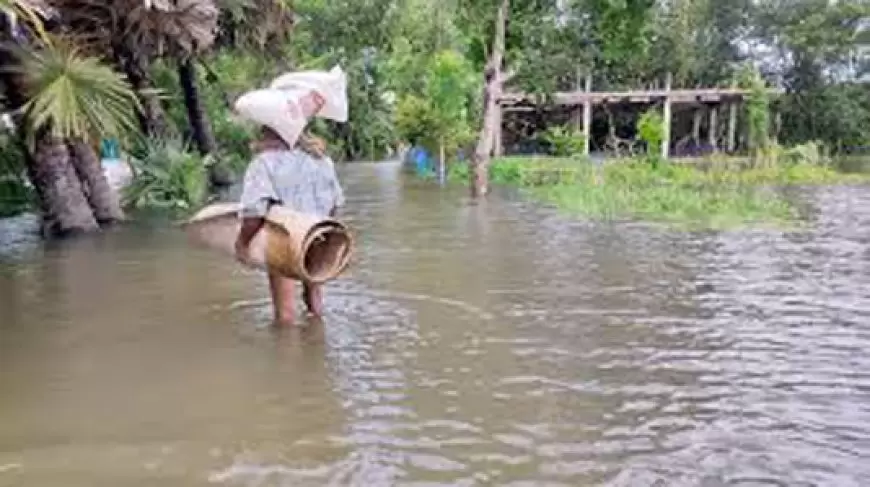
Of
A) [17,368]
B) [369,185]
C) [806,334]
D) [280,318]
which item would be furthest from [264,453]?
[369,185]

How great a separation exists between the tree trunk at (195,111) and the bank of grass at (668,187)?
6.85 meters

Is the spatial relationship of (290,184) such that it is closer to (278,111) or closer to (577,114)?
(278,111)

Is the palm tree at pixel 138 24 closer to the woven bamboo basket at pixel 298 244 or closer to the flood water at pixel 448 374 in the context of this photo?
the flood water at pixel 448 374

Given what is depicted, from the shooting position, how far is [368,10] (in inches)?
1640

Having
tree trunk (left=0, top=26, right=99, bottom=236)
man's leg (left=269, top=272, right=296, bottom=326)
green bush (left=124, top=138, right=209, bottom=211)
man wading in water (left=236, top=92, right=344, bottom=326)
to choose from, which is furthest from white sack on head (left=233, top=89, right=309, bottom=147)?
green bush (left=124, top=138, right=209, bottom=211)

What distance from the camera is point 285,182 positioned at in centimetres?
678

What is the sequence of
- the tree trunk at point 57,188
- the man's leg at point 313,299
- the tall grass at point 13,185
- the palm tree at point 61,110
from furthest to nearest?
the tall grass at point 13,185
the tree trunk at point 57,188
the palm tree at point 61,110
the man's leg at point 313,299

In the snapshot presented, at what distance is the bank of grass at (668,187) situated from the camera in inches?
630

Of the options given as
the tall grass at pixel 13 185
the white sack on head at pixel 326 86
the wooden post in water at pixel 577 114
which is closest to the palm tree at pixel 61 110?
the tall grass at pixel 13 185

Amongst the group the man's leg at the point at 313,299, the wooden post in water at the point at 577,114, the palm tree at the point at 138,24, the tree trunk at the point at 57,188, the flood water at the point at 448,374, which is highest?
the palm tree at the point at 138,24

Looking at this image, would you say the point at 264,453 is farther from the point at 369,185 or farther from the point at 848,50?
the point at 848,50

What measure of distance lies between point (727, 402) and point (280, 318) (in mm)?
3095

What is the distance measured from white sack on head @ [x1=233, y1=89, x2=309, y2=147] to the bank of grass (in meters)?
9.01

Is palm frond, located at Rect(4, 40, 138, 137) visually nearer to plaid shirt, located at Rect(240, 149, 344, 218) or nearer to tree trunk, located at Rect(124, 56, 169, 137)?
plaid shirt, located at Rect(240, 149, 344, 218)
